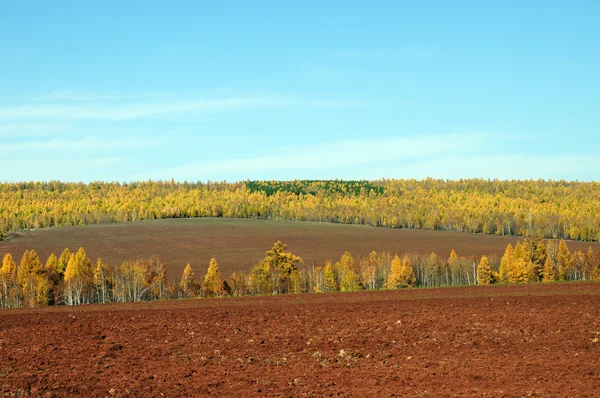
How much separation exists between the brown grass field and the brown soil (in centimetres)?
8822

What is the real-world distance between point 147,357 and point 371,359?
6.50 meters

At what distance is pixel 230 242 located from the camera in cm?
14775

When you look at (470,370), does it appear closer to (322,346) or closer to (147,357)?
(322,346)

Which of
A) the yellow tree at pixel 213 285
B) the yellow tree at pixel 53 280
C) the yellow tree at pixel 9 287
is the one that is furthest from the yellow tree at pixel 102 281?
the yellow tree at pixel 213 285

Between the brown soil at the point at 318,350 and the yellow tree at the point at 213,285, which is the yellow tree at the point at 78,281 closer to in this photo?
the yellow tree at the point at 213,285

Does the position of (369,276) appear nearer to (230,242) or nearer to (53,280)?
(53,280)

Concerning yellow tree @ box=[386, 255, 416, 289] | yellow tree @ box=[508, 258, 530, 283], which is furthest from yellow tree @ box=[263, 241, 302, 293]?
yellow tree @ box=[508, 258, 530, 283]

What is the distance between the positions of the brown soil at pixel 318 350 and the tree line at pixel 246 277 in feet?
157

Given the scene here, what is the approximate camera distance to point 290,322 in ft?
74.8

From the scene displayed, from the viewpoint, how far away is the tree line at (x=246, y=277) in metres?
74.0

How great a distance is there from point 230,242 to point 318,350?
130m

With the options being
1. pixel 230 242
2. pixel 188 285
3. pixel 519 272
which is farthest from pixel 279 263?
pixel 230 242

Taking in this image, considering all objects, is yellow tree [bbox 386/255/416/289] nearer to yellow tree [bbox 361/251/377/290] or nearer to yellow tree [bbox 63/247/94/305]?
yellow tree [bbox 361/251/377/290]

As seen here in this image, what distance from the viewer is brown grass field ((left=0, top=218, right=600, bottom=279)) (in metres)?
128
